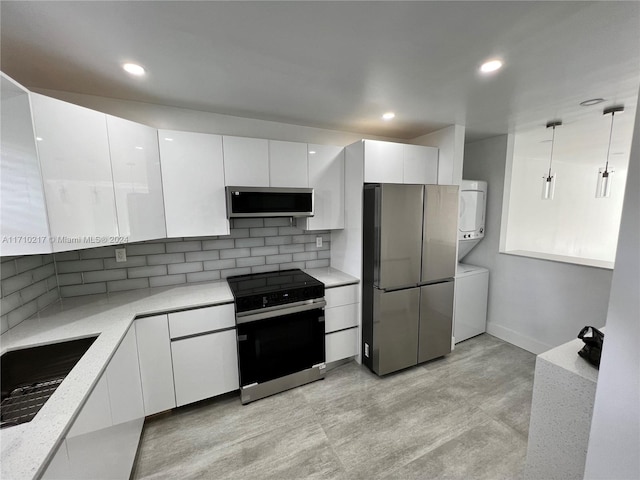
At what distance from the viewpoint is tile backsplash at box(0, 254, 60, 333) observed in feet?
4.76

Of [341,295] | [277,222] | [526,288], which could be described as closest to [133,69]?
[277,222]

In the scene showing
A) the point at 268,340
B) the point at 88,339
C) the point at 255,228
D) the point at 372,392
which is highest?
the point at 255,228

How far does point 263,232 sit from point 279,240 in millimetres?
195

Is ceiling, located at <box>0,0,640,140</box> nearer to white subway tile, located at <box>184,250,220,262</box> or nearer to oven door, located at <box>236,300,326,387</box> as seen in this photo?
white subway tile, located at <box>184,250,220,262</box>

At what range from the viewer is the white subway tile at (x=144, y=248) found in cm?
218

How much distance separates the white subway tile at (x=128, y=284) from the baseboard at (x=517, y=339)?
12.9 feet

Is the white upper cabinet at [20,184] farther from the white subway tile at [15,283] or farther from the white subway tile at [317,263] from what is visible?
the white subway tile at [317,263]

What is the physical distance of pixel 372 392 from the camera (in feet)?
7.47

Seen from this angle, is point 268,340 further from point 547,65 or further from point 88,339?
point 547,65

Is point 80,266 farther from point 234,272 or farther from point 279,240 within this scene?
point 279,240

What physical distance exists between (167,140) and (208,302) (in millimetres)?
1297

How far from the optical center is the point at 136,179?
1804mm

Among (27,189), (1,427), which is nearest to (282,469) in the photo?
(1,427)

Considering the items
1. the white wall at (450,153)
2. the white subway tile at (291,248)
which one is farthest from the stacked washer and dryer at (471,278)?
the white subway tile at (291,248)
